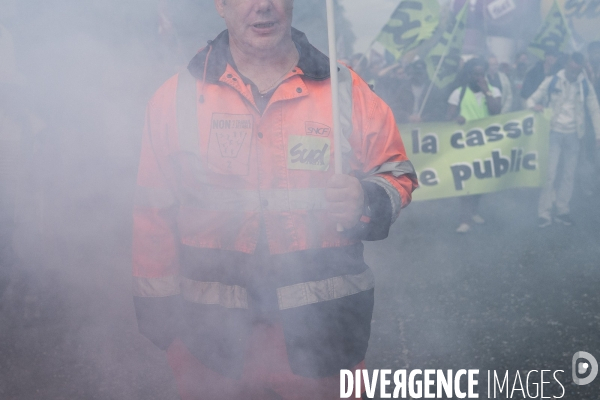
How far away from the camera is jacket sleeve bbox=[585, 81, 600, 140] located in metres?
5.75

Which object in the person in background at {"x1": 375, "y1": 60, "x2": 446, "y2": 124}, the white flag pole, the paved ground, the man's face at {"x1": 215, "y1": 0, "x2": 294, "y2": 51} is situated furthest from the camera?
the person in background at {"x1": 375, "y1": 60, "x2": 446, "y2": 124}

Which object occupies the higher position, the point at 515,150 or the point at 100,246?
the point at 515,150

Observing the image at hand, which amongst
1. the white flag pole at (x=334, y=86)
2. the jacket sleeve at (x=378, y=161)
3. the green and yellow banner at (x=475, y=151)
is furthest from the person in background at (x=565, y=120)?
the white flag pole at (x=334, y=86)

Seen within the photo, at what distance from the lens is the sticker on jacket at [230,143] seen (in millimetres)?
1653

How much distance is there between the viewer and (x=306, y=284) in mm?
1685

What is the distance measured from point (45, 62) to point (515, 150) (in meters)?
4.74

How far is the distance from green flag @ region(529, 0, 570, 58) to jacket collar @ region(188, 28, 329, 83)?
19.4 ft

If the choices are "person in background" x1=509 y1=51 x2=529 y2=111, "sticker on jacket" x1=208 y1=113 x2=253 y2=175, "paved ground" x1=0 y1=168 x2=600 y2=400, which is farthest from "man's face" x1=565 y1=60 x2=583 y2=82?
"sticker on jacket" x1=208 y1=113 x2=253 y2=175

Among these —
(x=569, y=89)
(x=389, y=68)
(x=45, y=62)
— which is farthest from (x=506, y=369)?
(x=389, y=68)

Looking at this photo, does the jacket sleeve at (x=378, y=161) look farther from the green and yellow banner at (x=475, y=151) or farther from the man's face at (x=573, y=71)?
the man's face at (x=573, y=71)

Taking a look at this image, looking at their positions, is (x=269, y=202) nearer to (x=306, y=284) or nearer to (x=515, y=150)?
(x=306, y=284)

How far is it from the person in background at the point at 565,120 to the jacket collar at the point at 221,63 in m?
4.55

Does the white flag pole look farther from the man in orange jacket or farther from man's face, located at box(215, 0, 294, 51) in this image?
man's face, located at box(215, 0, 294, 51)

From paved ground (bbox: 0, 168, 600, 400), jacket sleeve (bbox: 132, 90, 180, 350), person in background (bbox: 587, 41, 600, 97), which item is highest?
person in background (bbox: 587, 41, 600, 97)
